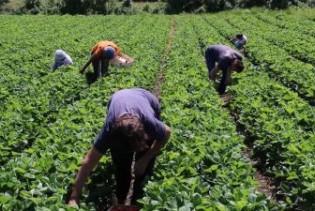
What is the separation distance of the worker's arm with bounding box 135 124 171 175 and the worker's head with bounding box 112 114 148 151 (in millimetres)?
692

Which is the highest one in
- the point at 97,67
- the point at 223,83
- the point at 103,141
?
the point at 103,141

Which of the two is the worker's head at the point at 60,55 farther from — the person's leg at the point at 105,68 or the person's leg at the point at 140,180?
the person's leg at the point at 140,180

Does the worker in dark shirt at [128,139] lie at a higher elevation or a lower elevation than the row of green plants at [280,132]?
higher

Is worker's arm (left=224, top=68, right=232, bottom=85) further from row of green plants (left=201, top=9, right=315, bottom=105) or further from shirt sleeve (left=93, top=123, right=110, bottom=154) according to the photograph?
shirt sleeve (left=93, top=123, right=110, bottom=154)

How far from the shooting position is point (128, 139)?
14.4 feet

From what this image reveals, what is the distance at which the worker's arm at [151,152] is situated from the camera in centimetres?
524

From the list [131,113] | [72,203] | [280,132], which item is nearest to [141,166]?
[131,113]

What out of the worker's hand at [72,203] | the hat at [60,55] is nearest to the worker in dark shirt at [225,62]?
the hat at [60,55]

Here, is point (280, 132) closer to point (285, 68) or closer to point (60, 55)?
point (285, 68)

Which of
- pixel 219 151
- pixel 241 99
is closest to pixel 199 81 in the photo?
pixel 241 99

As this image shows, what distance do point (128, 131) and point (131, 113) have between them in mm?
457

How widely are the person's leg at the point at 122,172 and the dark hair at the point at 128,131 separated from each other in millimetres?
609

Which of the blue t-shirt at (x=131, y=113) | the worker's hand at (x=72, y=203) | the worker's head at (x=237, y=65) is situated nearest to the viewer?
the worker's hand at (x=72, y=203)

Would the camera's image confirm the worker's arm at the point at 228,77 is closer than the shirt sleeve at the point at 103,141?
No
